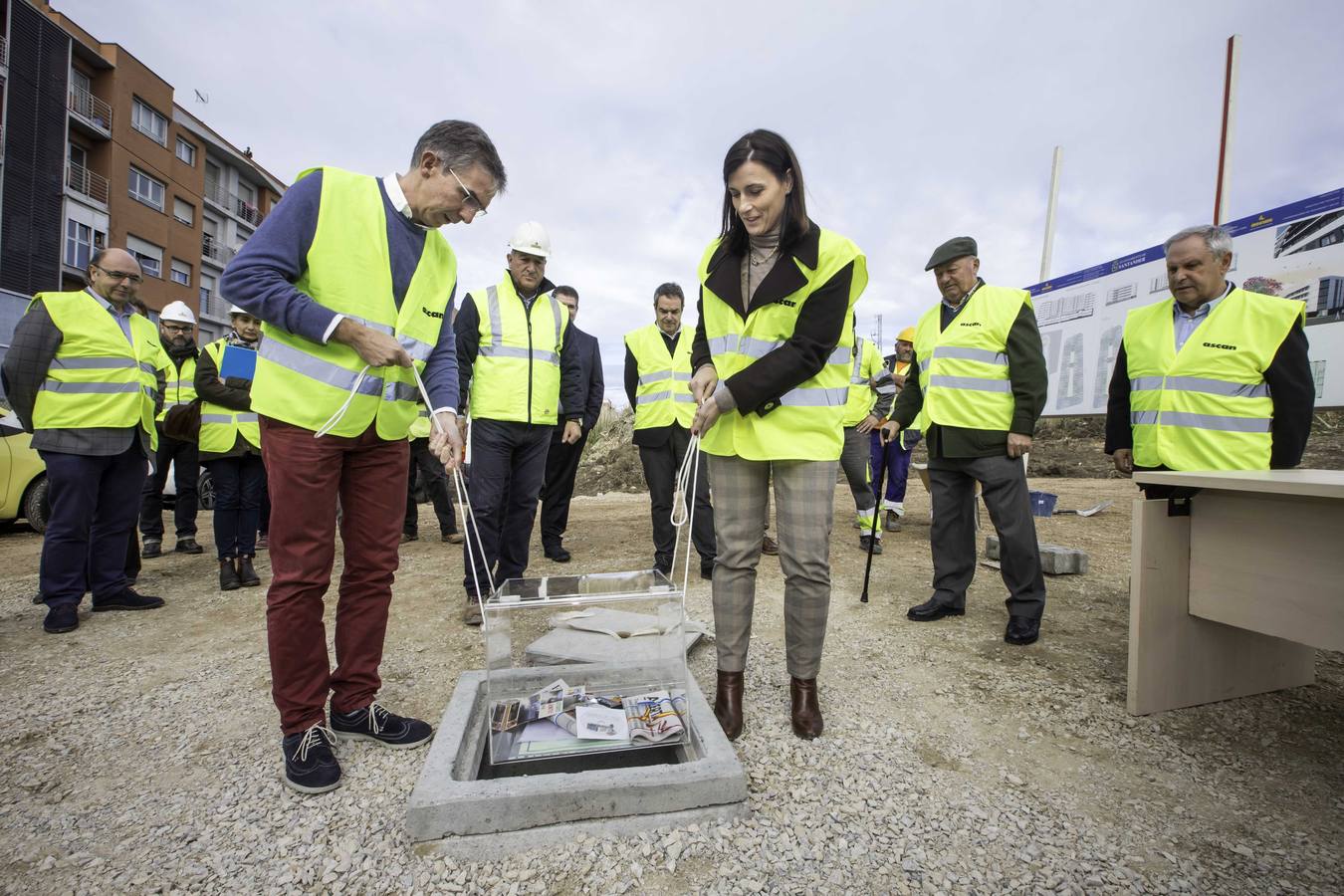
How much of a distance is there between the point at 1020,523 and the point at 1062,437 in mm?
11909

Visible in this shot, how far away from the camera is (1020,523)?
11.6 feet

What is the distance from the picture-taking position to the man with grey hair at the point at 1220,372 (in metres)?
3.07

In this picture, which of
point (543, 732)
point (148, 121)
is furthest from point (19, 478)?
point (148, 121)

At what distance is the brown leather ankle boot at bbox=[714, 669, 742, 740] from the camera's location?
2400 mm

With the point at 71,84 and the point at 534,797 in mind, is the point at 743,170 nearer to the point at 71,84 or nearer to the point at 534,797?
the point at 534,797

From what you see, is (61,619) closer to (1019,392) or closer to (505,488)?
(505,488)

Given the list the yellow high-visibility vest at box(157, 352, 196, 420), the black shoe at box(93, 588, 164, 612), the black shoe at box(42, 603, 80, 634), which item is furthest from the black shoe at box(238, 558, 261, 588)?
the yellow high-visibility vest at box(157, 352, 196, 420)

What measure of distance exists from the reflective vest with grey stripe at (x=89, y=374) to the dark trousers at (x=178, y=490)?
Result: 227 centimetres

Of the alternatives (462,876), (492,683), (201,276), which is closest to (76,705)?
(492,683)

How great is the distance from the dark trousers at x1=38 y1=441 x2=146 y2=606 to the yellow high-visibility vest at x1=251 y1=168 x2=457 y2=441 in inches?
103

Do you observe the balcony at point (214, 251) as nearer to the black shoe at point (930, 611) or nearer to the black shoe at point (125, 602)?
the black shoe at point (125, 602)

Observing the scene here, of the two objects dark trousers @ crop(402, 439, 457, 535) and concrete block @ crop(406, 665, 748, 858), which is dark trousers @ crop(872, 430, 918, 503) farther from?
concrete block @ crop(406, 665, 748, 858)

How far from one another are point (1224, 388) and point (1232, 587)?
1.19 meters

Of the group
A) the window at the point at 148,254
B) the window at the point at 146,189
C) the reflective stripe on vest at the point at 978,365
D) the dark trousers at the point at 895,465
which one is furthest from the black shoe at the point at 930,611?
the window at the point at 146,189
